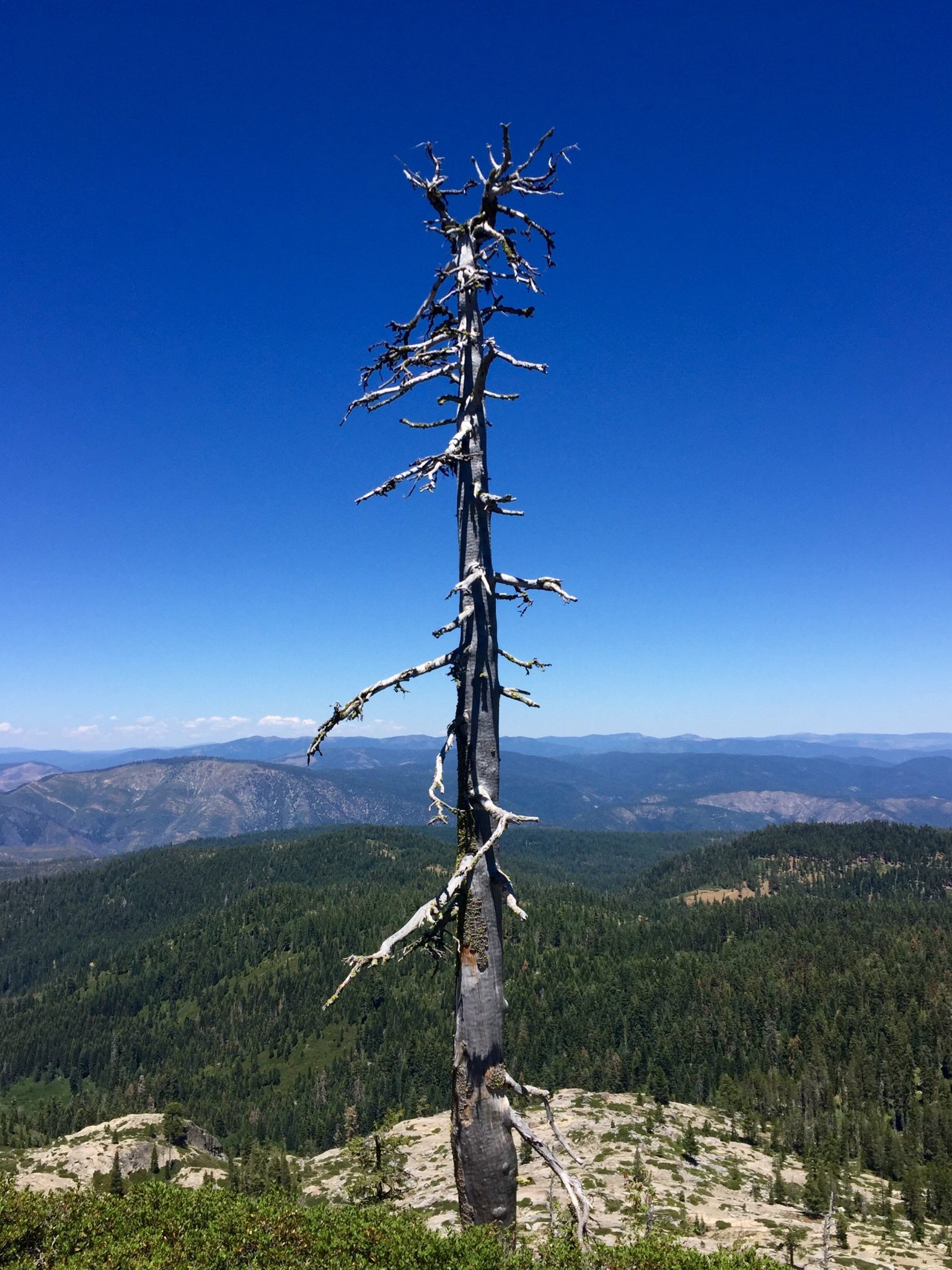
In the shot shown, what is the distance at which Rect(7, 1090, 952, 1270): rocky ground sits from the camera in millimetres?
64375

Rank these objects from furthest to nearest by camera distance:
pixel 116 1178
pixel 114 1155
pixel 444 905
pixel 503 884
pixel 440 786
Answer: pixel 114 1155
pixel 116 1178
pixel 503 884
pixel 444 905
pixel 440 786

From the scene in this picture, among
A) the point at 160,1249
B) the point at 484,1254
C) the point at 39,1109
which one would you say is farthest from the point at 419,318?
the point at 39,1109

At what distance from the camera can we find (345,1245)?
403 inches

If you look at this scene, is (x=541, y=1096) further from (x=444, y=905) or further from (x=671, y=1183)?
(x=671, y=1183)

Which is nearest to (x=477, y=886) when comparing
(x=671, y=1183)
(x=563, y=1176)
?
(x=563, y=1176)

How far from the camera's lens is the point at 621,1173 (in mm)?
81062

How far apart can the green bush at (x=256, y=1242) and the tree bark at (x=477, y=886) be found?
2.38ft

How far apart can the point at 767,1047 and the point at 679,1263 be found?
191518 millimetres

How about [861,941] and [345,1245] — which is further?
[861,941]

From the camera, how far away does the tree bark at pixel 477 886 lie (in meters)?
8.05

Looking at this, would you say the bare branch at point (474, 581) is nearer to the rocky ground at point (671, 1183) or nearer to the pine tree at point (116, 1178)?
the rocky ground at point (671, 1183)

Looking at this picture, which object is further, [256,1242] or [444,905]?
[256,1242]

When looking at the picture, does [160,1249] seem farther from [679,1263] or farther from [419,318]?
[419,318]

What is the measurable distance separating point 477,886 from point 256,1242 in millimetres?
9072
